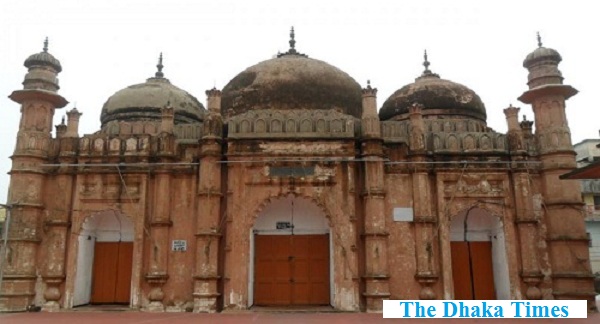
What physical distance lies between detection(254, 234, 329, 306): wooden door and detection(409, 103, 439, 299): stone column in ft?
8.58

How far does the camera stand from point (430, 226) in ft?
44.7

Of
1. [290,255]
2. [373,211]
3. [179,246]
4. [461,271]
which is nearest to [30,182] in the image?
[179,246]

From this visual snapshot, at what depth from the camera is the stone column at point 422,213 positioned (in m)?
13.3

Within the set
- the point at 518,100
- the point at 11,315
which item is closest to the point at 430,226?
the point at 518,100

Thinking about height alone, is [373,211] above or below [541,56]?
below

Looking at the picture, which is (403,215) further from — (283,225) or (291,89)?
(291,89)

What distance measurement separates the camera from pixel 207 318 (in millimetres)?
11742

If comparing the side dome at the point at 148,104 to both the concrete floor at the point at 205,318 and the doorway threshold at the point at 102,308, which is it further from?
the concrete floor at the point at 205,318

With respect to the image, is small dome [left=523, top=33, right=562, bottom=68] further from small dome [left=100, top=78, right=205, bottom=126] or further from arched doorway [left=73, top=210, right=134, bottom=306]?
arched doorway [left=73, top=210, right=134, bottom=306]

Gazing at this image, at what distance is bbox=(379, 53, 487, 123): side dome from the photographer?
1719 centimetres

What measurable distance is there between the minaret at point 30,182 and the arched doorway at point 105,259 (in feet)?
3.01

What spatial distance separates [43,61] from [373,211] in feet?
36.0

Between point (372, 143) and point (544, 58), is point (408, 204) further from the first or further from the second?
point (544, 58)

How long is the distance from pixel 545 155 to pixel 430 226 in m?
4.03
